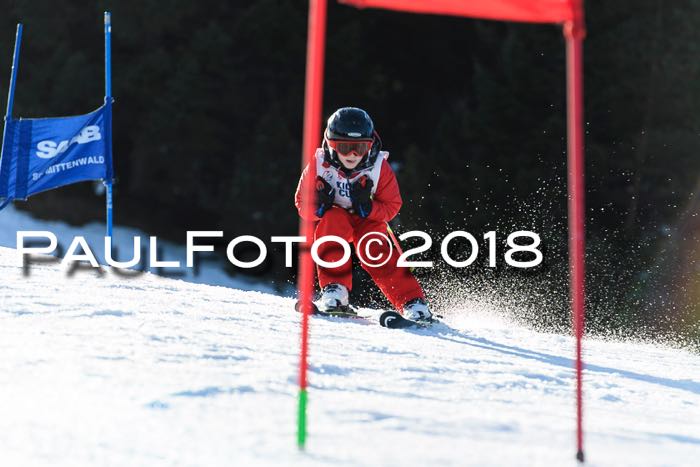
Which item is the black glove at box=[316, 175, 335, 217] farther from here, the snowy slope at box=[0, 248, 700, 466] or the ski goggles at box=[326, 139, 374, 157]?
the snowy slope at box=[0, 248, 700, 466]

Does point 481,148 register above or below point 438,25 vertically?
below

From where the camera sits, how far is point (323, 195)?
227 inches

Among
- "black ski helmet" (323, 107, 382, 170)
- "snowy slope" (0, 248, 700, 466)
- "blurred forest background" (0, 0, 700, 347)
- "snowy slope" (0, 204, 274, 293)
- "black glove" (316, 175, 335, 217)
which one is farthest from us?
"snowy slope" (0, 204, 274, 293)

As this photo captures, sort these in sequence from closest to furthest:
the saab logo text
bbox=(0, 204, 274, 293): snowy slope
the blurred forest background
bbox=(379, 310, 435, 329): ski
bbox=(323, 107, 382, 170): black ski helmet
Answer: bbox=(379, 310, 435, 329): ski
bbox=(323, 107, 382, 170): black ski helmet
the saab logo text
the blurred forest background
bbox=(0, 204, 274, 293): snowy slope

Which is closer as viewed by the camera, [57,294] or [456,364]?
[456,364]

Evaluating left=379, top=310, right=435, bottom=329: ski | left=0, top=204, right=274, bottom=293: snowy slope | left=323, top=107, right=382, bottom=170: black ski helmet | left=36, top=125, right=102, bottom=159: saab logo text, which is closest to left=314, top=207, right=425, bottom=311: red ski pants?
left=379, top=310, right=435, bottom=329: ski

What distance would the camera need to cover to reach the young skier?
18.7 ft

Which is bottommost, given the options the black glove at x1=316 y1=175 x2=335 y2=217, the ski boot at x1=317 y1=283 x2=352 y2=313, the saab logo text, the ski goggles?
the ski boot at x1=317 y1=283 x2=352 y2=313

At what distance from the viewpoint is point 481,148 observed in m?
21.6

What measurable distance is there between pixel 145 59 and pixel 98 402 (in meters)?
22.8

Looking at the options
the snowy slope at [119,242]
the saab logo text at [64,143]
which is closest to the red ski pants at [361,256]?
the saab logo text at [64,143]

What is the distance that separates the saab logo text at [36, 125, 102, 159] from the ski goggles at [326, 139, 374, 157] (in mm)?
3342

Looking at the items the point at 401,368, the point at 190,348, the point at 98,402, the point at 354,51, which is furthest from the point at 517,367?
the point at 354,51

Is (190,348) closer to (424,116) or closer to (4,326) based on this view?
(4,326)
